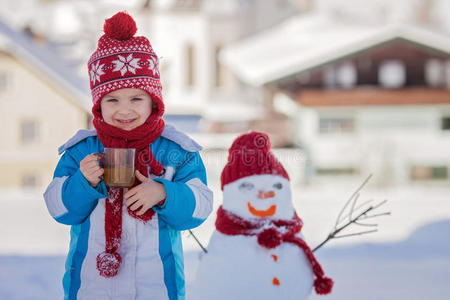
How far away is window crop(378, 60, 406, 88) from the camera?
1249 cm

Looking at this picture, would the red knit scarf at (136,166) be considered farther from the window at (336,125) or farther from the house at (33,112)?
the window at (336,125)

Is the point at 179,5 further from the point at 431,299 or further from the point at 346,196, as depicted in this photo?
the point at 431,299

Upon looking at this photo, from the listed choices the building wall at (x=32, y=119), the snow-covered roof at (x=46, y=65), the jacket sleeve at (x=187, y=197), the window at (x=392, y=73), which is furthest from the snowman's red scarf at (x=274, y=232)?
the window at (x=392, y=73)

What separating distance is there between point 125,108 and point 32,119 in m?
11.2

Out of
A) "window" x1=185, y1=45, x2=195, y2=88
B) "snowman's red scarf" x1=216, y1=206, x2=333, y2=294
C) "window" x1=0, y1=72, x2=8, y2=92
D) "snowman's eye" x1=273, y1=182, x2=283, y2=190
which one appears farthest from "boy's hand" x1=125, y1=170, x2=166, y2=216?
"window" x1=185, y1=45, x2=195, y2=88

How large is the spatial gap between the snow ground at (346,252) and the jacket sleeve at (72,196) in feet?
7.33

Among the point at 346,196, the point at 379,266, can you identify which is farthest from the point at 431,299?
the point at 346,196

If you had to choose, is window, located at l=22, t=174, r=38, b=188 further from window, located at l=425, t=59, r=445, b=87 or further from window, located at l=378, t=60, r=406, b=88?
window, located at l=425, t=59, r=445, b=87

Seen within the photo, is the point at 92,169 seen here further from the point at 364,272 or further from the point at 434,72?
the point at 434,72

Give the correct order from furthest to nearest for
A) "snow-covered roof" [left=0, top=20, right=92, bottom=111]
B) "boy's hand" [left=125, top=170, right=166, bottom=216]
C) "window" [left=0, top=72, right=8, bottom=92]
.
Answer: "window" [left=0, top=72, right=8, bottom=92] < "snow-covered roof" [left=0, top=20, right=92, bottom=111] < "boy's hand" [left=125, top=170, right=166, bottom=216]

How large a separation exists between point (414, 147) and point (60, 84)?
925cm

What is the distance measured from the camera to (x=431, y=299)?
3.74 metres

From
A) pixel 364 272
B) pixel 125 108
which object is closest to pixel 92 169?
pixel 125 108

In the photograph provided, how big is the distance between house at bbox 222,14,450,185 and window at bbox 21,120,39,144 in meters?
5.75
